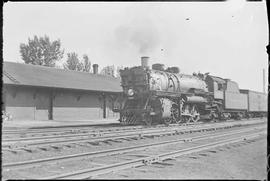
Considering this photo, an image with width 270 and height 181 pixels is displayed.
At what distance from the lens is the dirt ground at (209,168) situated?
5.87m

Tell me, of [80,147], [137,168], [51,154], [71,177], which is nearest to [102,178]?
[71,177]

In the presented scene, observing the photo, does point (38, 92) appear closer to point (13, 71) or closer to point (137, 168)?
point (13, 71)

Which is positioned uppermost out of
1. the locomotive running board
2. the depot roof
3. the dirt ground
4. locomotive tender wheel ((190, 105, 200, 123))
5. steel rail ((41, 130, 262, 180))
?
the depot roof

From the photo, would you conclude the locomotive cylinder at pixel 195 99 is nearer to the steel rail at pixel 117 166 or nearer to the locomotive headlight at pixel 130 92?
the locomotive headlight at pixel 130 92

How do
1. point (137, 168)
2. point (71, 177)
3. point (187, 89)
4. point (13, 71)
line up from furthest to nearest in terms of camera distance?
point (13, 71), point (187, 89), point (137, 168), point (71, 177)

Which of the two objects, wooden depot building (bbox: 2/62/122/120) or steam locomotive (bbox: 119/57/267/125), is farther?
wooden depot building (bbox: 2/62/122/120)

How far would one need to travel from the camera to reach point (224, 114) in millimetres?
24719

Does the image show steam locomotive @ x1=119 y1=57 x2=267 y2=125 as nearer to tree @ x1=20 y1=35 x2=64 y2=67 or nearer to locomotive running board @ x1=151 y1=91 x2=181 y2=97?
locomotive running board @ x1=151 y1=91 x2=181 y2=97

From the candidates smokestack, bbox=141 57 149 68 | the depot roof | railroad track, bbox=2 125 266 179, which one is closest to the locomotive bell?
smokestack, bbox=141 57 149 68

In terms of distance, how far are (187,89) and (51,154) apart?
13.7 metres

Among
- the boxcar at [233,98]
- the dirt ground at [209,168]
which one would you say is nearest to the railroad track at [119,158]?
the dirt ground at [209,168]

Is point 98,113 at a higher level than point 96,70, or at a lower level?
lower

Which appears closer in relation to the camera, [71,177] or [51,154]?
[71,177]

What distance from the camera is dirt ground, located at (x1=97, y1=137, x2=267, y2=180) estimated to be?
587 centimetres
